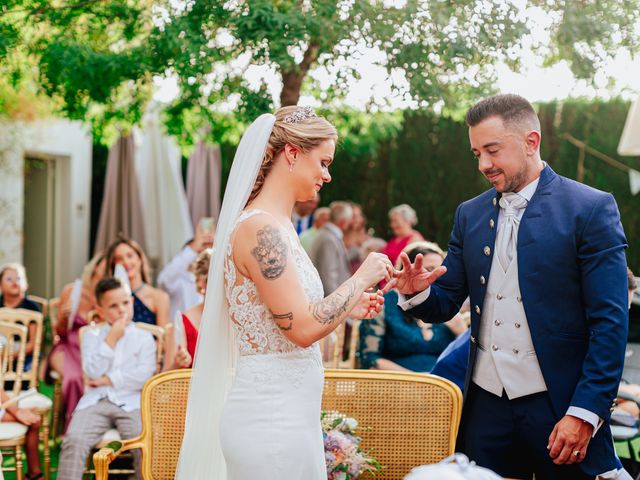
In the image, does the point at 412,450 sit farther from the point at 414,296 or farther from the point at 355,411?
the point at 414,296

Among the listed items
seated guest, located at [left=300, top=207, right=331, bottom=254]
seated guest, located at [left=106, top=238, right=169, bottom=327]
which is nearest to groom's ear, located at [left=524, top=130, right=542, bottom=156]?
seated guest, located at [left=106, top=238, right=169, bottom=327]

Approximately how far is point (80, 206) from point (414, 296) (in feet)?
33.4

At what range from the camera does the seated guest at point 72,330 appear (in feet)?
20.1

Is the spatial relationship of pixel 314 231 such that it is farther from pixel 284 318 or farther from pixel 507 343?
pixel 284 318

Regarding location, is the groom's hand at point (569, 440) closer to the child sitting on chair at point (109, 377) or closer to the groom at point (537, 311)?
the groom at point (537, 311)

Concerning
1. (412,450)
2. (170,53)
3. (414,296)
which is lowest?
(412,450)

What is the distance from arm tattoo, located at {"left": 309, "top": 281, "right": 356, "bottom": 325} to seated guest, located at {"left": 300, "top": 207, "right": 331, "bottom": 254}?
6018 millimetres

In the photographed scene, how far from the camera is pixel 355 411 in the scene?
3.77 meters

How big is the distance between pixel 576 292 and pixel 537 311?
0.14 metres

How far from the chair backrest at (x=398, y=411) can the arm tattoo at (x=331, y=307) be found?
1.17 m

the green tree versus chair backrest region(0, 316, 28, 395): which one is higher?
the green tree

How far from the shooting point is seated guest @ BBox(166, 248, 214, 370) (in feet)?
15.6

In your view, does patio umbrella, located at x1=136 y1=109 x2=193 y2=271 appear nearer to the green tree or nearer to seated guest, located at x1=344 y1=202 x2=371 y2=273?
seated guest, located at x1=344 y1=202 x2=371 y2=273

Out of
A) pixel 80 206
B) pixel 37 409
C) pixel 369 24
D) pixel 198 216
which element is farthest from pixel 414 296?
pixel 80 206
